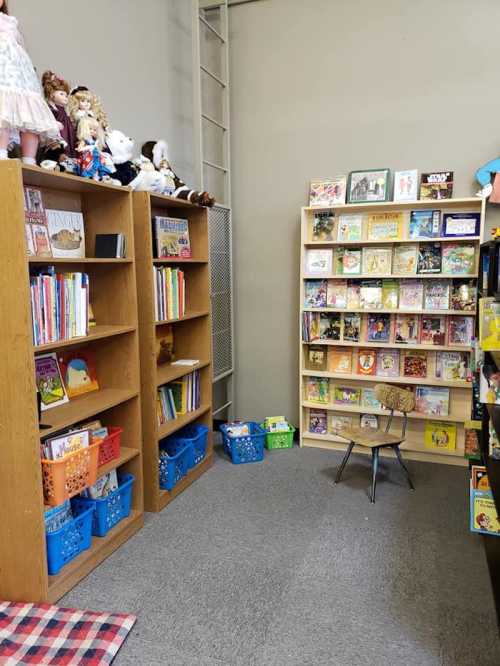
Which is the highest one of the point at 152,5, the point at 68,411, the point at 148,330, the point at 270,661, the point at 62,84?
the point at 152,5

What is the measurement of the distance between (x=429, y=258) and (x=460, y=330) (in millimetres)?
515

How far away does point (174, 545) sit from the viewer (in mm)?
2428

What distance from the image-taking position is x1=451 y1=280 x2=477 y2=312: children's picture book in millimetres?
3262

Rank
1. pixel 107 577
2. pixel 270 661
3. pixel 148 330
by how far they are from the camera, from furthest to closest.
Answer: pixel 148 330, pixel 107 577, pixel 270 661

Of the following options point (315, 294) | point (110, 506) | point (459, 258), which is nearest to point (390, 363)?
point (315, 294)

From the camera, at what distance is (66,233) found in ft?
7.58

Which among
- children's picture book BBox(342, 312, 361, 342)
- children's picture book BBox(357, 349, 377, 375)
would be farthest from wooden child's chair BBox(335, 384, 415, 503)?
children's picture book BBox(342, 312, 361, 342)

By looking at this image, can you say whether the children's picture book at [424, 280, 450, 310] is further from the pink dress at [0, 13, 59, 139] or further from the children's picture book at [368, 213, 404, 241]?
the pink dress at [0, 13, 59, 139]

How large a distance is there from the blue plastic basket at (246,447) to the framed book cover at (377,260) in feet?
4.42

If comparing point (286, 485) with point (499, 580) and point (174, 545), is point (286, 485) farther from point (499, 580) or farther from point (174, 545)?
point (499, 580)

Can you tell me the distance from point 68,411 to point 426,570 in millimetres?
1709

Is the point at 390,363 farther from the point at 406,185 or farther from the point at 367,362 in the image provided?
the point at 406,185

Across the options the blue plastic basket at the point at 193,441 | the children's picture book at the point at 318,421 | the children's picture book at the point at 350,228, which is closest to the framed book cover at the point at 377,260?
the children's picture book at the point at 350,228

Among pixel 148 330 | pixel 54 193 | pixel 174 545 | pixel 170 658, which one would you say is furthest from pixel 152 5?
pixel 170 658
